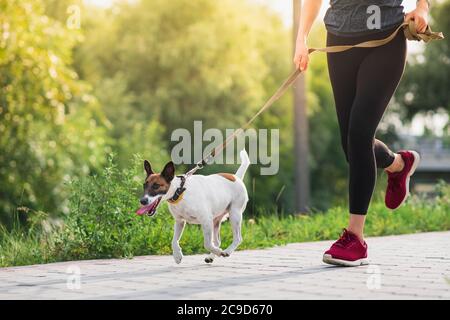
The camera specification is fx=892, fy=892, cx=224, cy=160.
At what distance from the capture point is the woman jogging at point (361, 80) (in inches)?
216

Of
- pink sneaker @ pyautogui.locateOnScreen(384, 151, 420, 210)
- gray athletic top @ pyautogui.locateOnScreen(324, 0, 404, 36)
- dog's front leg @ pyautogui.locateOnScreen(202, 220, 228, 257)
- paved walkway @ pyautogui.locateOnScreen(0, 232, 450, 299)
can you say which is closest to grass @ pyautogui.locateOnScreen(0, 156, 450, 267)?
paved walkway @ pyautogui.locateOnScreen(0, 232, 450, 299)

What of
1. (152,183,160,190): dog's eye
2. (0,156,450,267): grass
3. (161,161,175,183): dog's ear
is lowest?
(0,156,450,267): grass

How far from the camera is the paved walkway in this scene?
4.45 metres

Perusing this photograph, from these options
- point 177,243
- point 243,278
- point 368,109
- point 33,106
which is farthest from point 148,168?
point 33,106

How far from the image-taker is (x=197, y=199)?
18.5ft

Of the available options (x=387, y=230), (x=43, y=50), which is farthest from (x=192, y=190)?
(x=43, y=50)

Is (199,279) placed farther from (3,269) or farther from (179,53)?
(179,53)

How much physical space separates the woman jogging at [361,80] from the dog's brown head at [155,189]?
1.10m

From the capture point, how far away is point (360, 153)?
18.2 feet

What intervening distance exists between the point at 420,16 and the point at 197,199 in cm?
178

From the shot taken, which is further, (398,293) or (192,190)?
(192,190)

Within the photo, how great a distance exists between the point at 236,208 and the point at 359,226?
3.06 feet

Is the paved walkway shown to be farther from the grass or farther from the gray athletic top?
the gray athletic top

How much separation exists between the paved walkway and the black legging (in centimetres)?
55
